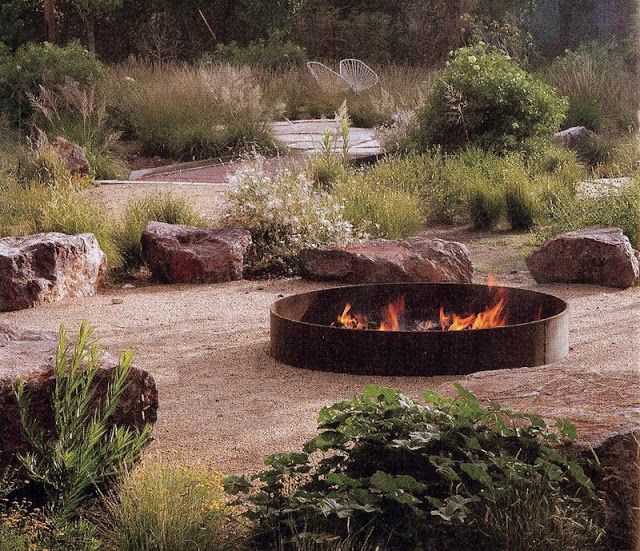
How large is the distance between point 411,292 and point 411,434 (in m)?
3.37

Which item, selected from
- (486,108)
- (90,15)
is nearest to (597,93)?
(486,108)

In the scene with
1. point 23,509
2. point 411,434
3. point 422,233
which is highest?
point 411,434

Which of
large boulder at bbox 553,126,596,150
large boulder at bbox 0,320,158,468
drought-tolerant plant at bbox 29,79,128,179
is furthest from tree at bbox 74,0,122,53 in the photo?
large boulder at bbox 0,320,158,468

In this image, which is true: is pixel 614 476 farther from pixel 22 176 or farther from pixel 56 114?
pixel 56 114

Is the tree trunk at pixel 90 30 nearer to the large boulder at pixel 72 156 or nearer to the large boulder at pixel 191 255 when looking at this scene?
the large boulder at pixel 72 156

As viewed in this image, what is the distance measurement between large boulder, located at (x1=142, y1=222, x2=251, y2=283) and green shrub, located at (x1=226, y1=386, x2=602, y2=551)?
501 cm

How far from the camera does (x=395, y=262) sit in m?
7.66

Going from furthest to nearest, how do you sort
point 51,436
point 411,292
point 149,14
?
1. point 149,14
2. point 411,292
3. point 51,436

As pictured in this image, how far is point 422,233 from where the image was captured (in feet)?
34.2

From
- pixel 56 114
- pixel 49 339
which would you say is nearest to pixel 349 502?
pixel 49 339

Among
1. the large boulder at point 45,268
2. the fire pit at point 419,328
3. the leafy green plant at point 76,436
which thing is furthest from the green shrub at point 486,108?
the leafy green plant at point 76,436

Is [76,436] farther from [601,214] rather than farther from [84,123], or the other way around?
[84,123]

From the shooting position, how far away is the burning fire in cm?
610

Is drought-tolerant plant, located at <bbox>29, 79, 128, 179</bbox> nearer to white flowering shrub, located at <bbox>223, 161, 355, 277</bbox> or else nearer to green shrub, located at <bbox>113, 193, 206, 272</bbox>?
green shrub, located at <bbox>113, 193, 206, 272</bbox>
